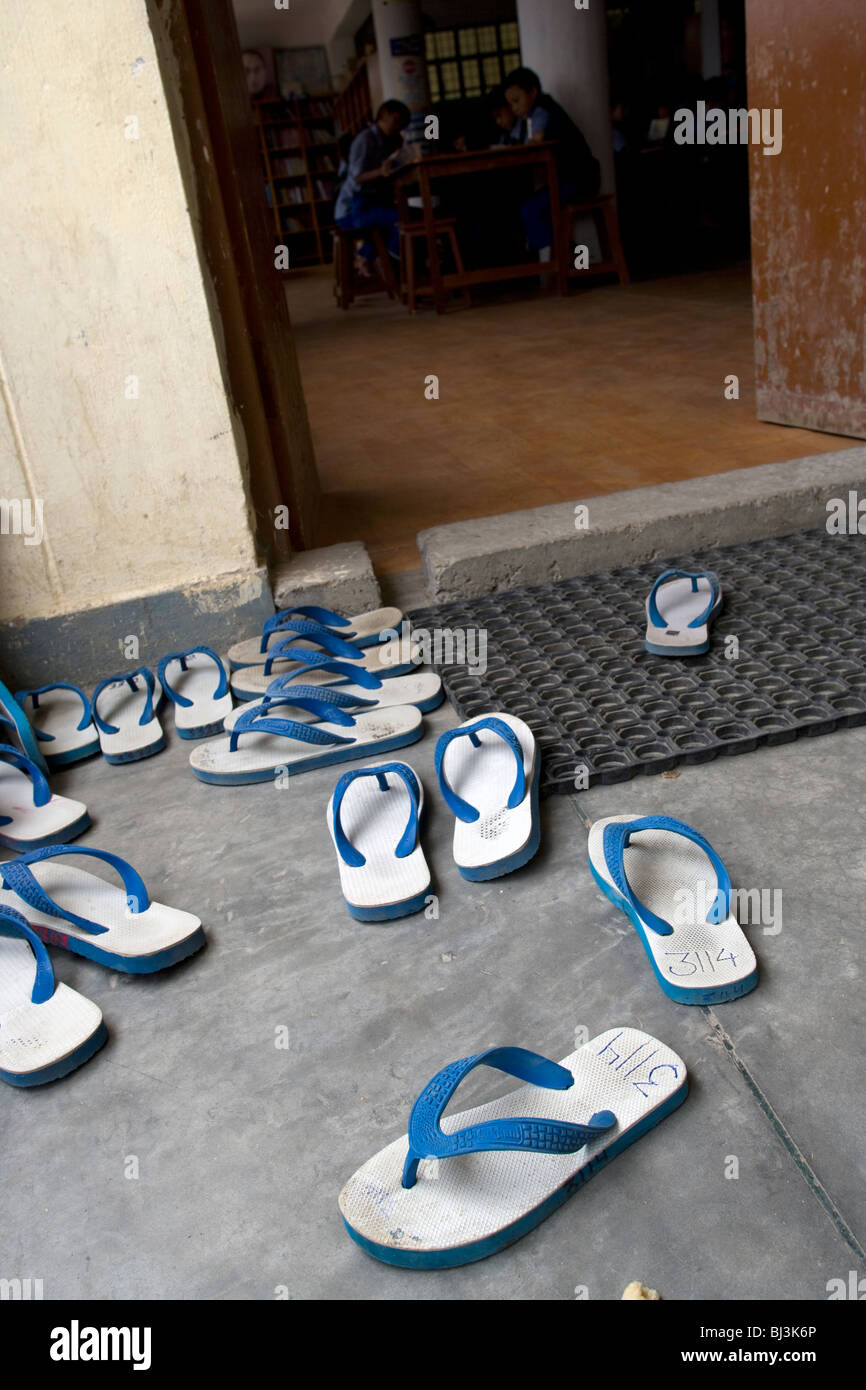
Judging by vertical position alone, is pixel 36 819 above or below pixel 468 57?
below

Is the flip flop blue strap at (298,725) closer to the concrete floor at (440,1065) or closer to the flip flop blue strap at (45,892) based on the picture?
the concrete floor at (440,1065)

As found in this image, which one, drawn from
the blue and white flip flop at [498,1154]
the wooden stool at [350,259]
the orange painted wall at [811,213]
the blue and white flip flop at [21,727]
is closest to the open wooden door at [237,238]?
the blue and white flip flop at [21,727]

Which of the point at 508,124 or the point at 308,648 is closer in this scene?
the point at 308,648

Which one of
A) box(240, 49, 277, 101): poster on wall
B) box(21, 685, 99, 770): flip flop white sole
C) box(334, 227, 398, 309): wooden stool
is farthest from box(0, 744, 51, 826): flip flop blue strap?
box(240, 49, 277, 101): poster on wall

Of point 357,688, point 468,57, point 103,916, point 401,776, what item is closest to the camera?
point 103,916

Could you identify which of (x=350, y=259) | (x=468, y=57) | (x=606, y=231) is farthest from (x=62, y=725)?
(x=468, y=57)

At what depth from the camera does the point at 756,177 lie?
329 centimetres

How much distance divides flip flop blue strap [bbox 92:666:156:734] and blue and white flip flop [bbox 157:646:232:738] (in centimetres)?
4

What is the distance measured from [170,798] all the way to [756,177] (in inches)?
105

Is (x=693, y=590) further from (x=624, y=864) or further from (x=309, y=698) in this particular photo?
(x=624, y=864)

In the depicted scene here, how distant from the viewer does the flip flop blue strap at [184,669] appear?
7.68ft

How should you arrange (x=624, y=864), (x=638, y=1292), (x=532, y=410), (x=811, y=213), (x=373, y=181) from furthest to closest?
(x=373, y=181)
(x=532, y=410)
(x=811, y=213)
(x=624, y=864)
(x=638, y=1292)

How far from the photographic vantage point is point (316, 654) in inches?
92.1

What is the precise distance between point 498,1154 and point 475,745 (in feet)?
2.91
